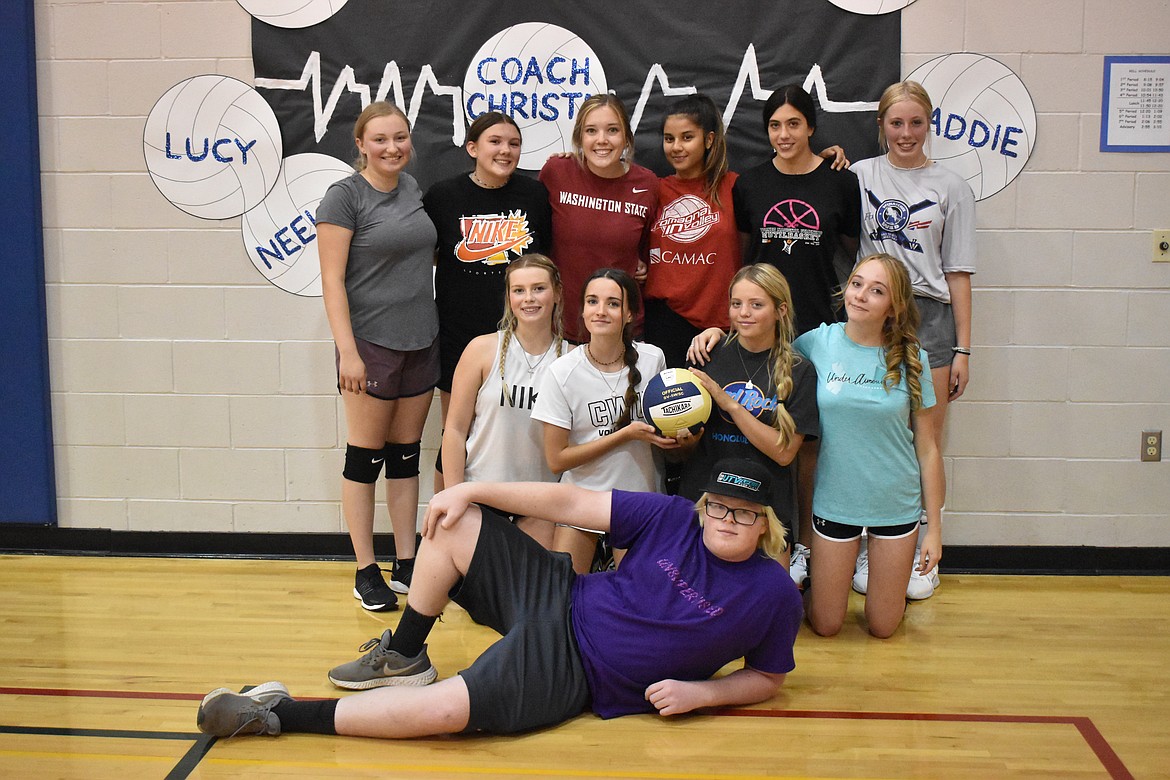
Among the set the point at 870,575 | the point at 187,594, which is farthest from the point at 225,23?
the point at 870,575

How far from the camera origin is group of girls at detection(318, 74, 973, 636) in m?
3.10

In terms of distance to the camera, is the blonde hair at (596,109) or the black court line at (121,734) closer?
the black court line at (121,734)

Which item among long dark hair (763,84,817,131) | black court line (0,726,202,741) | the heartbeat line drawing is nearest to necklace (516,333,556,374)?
the heartbeat line drawing

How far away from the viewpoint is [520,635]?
2.48 meters

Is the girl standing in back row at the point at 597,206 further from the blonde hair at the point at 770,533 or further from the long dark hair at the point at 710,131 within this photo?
the blonde hair at the point at 770,533

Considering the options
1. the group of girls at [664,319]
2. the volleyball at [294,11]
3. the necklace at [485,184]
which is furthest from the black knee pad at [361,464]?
the volleyball at [294,11]

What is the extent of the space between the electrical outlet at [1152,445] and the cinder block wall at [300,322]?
32 millimetres

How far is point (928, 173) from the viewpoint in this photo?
353 centimetres

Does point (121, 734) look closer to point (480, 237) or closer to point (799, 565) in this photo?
point (480, 237)

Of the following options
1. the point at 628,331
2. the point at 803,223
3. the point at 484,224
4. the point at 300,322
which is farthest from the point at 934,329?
the point at 300,322

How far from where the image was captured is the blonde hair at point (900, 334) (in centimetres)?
307

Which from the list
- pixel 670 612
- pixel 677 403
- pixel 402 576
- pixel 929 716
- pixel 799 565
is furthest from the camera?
pixel 402 576

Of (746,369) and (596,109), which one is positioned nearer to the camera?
(746,369)

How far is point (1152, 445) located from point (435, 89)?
2992mm
